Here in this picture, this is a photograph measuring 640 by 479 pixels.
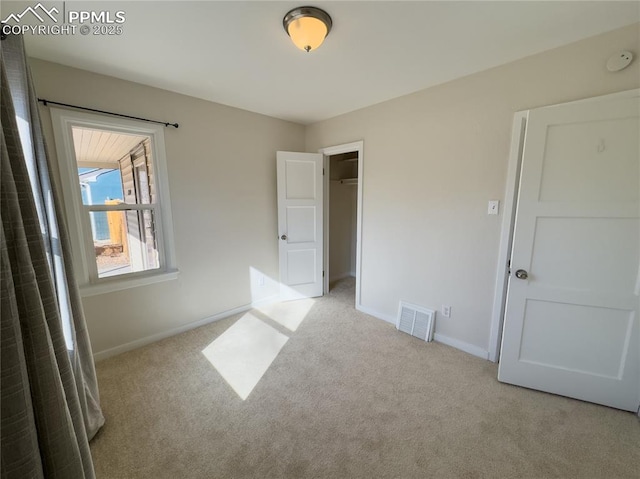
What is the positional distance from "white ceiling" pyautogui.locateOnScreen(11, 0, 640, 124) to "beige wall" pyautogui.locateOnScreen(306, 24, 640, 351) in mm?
138

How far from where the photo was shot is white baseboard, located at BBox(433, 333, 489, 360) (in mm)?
2355

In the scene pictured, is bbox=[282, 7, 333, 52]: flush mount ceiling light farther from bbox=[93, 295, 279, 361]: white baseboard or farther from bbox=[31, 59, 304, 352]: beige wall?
bbox=[93, 295, 279, 361]: white baseboard

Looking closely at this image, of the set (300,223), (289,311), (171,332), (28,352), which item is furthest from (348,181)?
(28,352)

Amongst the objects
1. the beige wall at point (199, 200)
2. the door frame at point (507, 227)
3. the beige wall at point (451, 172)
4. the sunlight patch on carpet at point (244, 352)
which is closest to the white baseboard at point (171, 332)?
the beige wall at point (199, 200)

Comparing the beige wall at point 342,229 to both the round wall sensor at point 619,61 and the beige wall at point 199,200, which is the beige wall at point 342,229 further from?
the round wall sensor at point 619,61

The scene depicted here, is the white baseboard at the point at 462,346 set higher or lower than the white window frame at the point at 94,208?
lower

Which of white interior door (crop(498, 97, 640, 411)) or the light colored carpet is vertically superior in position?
white interior door (crop(498, 97, 640, 411))

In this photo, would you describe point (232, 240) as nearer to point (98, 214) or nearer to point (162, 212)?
point (162, 212)

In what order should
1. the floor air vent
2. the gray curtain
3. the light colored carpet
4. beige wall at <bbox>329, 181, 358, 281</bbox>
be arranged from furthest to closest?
beige wall at <bbox>329, 181, 358, 281</bbox>
the floor air vent
the light colored carpet
the gray curtain

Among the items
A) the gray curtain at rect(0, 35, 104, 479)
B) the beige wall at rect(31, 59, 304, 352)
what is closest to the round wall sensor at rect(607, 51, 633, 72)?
the beige wall at rect(31, 59, 304, 352)

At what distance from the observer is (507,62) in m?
1.99

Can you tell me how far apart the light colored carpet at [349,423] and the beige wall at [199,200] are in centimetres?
46

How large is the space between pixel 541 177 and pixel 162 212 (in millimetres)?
3195

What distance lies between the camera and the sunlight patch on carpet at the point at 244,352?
208cm
